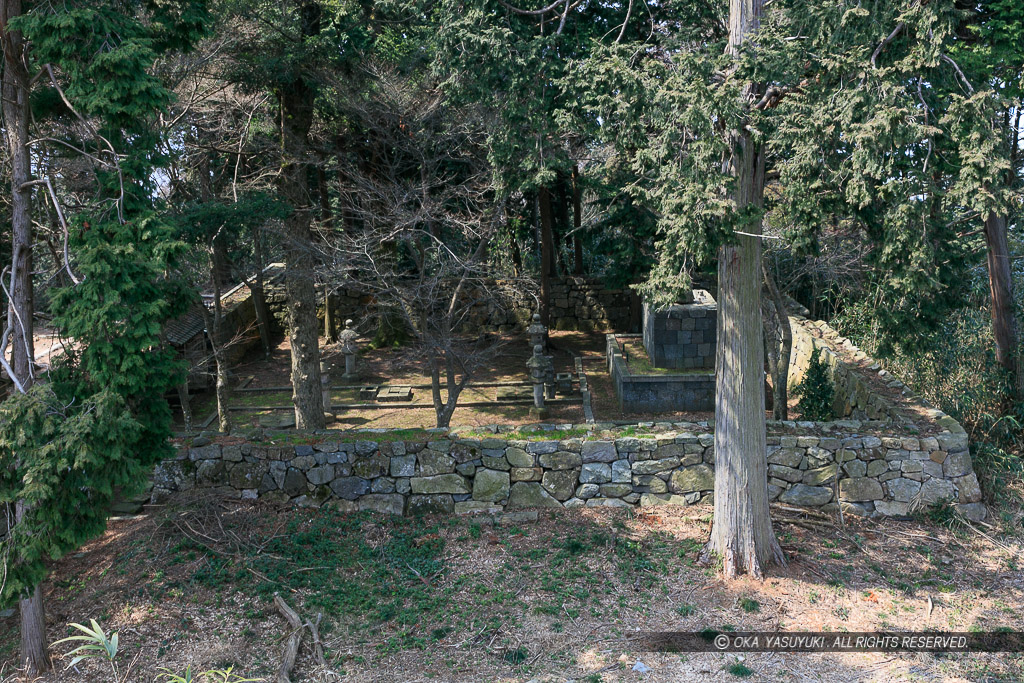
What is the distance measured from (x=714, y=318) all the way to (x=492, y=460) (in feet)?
21.7

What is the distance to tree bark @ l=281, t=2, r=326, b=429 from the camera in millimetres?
12367

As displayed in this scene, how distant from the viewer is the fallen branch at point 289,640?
20.9 ft

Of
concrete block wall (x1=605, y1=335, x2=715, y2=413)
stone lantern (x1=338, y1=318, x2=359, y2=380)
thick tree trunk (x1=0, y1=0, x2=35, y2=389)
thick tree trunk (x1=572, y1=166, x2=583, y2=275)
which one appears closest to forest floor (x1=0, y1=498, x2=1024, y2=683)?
thick tree trunk (x1=0, y1=0, x2=35, y2=389)

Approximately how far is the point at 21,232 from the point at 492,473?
5512mm

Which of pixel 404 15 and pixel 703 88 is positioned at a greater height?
pixel 404 15

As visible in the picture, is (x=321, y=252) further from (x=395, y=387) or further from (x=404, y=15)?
(x=395, y=387)

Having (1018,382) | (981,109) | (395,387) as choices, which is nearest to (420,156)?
(395,387)

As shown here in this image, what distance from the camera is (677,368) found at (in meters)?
14.0

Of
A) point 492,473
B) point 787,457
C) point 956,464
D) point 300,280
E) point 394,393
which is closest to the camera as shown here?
point 956,464

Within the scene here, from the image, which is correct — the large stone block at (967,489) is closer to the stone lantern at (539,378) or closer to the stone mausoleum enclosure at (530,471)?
the stone mausoleum enclosure at (530,471)

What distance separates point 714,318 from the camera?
13828mm

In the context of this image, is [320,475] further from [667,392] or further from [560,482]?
[667,392]

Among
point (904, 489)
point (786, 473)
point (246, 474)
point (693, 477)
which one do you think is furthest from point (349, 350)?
point (904, 489)

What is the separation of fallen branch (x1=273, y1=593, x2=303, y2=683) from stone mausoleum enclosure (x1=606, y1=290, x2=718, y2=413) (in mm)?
7981
